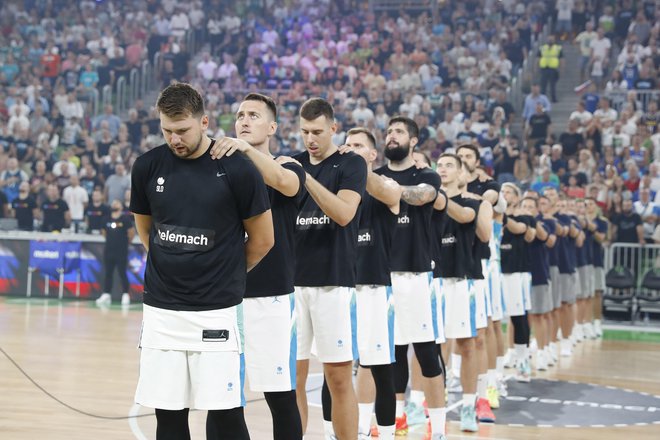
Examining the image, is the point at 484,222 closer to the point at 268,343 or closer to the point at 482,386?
the point at 482,386

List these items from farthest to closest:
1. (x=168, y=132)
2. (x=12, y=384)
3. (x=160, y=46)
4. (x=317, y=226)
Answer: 1. (x=160, y=46)
2. (x=12, y=384)
3. (x=317, y=226)
4. (x=168, y=132)

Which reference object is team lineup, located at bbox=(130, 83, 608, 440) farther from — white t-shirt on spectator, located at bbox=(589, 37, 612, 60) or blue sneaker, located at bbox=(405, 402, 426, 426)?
white t-shirt on spectator, located at bbox=(589, 37, 612, 60)

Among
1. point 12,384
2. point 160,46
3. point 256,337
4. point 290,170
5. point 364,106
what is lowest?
point 12,384

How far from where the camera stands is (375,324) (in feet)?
22.7

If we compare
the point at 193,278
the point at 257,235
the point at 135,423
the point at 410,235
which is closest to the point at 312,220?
the point at 257,235

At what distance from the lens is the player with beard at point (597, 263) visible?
1630cm

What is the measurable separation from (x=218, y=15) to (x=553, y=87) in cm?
1070

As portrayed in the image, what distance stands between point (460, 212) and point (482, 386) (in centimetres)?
181

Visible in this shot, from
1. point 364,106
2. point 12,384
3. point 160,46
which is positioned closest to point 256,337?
point 12,384

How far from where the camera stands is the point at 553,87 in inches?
939

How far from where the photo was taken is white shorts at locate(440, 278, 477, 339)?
8641 millimetres

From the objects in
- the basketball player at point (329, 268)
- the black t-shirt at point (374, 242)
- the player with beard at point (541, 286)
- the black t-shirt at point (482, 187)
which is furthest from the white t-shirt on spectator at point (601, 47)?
the basketball player at point (329, 268)

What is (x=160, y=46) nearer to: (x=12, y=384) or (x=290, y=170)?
(x=12, y=384)

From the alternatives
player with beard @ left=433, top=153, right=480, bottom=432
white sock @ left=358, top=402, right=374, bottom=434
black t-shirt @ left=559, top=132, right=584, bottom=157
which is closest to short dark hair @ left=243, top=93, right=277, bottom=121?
white sock @ left=358, top=402, right=374, bottom=434
